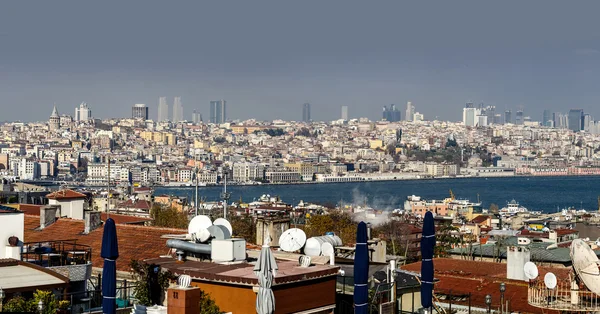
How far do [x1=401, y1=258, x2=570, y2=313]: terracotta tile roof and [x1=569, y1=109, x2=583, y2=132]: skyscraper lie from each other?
190458mm

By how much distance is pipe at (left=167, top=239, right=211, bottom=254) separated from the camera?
4422mm

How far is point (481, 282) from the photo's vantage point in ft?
21.4

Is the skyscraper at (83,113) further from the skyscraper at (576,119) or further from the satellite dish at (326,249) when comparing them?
the satellite dish at (326,249)

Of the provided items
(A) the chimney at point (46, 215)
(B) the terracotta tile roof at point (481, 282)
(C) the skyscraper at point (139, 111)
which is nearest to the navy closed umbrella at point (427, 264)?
Result: (B) the terracotta tile roof at point (481, 282)

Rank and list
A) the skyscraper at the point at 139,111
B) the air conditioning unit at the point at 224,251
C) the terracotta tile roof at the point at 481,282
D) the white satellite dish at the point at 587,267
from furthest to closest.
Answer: the skyscraper at the point at 139,111
the terracotta tile roof at the point at 481,282
the air conditioning unit at the point at 224,251
the white satellite dish at the point at 587,267

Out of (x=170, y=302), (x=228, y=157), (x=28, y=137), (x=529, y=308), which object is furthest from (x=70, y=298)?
(x=28, y=137)

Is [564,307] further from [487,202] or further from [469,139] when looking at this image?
[469,139]

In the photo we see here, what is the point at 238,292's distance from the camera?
12.7 feet

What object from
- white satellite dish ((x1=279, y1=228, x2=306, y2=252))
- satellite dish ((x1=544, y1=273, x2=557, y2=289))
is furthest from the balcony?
white satellite dish ((x1=279, y1=228, x2=306, y2=252))

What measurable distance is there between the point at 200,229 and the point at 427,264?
953mm

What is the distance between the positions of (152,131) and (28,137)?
17430 mm

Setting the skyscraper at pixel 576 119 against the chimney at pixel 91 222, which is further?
the skyscraper at pixel 576 119

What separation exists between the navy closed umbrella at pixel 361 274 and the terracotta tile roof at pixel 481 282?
1817 millimetres

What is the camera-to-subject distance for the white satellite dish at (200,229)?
446 cm
